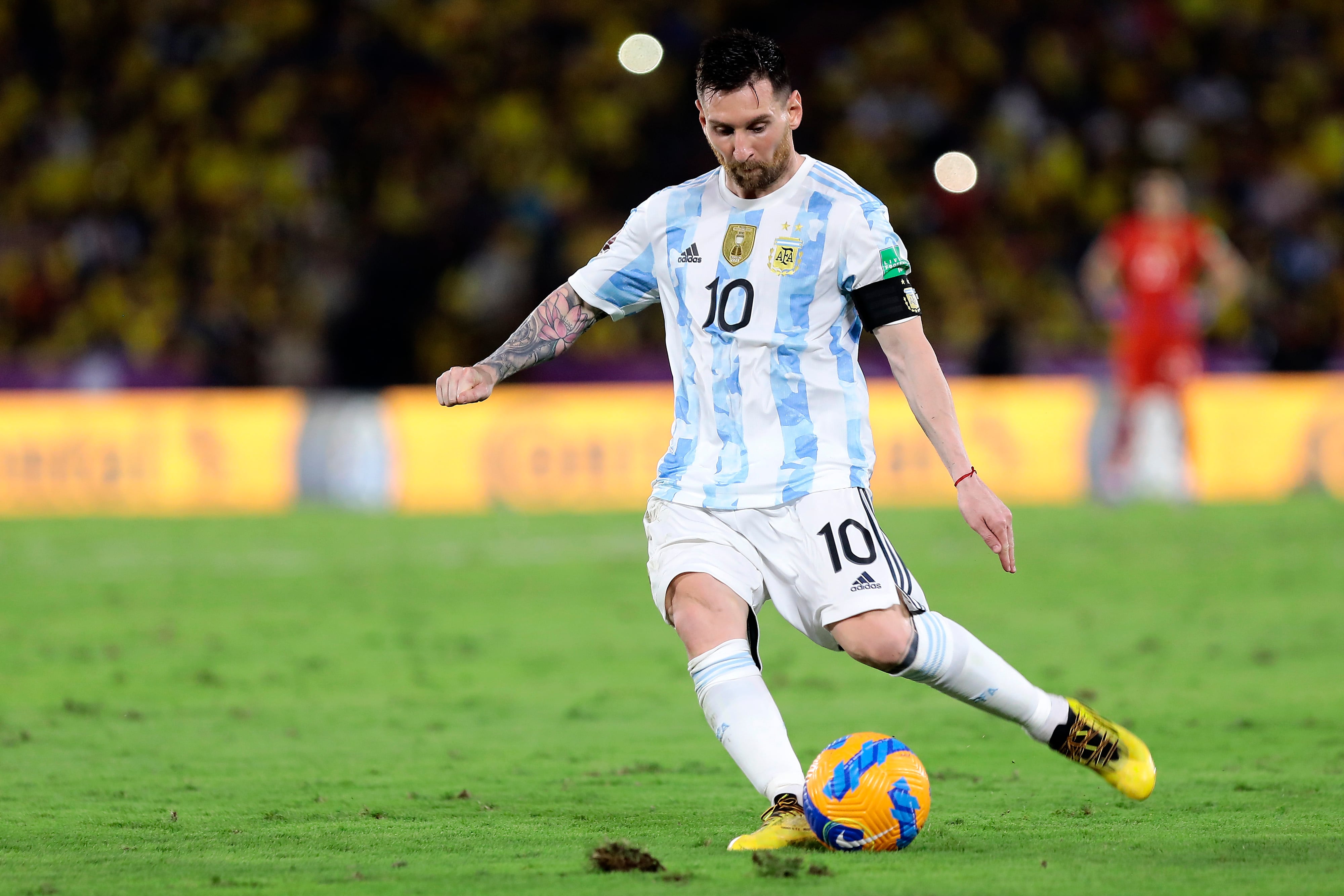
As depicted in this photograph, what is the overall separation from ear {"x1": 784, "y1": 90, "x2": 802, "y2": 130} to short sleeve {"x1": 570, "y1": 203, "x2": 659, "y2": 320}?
48 centimetres

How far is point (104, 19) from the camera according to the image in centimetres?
2211

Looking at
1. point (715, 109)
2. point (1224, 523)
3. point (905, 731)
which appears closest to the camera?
point (715, 109)

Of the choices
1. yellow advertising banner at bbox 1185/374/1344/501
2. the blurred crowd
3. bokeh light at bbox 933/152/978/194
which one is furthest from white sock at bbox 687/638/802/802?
bokeh light at bbox 933/152/978/194

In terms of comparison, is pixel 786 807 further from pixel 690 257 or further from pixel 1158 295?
pixel 1158 295

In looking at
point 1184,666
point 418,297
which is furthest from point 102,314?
point 1184,666

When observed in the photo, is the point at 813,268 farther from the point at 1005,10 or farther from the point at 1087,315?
the point at 1005,10

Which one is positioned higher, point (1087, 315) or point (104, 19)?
point (104, 19)

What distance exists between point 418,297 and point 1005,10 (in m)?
7.74

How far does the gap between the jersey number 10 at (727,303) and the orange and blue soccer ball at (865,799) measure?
106 centimetres

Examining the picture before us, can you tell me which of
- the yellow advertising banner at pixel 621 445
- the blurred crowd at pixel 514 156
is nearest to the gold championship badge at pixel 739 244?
the yellow advertising banner at pixel 621 445

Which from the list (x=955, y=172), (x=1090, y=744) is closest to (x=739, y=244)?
(x=1090, y=744)

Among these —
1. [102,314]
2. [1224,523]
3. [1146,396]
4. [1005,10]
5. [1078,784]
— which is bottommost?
[1078,784]

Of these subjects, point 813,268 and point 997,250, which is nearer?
point 813,268

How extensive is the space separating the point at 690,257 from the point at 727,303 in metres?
0.18
